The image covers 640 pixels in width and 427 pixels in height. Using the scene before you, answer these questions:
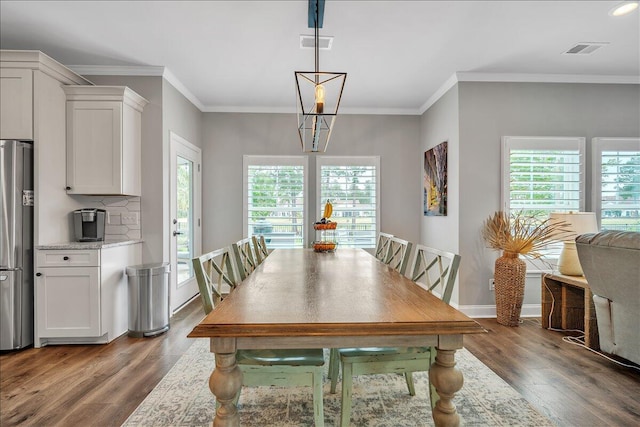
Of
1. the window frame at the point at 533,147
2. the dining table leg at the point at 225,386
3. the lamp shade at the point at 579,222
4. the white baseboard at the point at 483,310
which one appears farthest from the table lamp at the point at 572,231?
the dining table leg at the point at 225,386

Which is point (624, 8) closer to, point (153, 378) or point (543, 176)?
point (543, 176)

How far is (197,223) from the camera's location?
4801 millimetres

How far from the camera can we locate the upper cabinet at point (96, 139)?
3303 mm

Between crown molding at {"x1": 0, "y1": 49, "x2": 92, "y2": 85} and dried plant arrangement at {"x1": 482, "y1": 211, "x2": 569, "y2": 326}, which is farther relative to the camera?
dried plant arrangement at {"x1": 482, "y1": 211, "x2": 569, "y2": 326}

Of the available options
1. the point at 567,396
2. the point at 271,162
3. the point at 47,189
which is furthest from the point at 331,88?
the point at 567,396

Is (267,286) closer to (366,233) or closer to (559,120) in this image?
(366,233)

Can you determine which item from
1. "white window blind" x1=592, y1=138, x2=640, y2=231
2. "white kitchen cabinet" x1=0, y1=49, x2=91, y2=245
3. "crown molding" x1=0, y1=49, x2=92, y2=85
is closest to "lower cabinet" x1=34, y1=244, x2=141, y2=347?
"white kitchen cabinet" x1=0, y1=49, x2=91, y2=245

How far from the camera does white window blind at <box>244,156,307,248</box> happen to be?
5.01m

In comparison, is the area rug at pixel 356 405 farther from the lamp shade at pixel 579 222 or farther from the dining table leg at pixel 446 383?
the lamp shade at pixel 579 222

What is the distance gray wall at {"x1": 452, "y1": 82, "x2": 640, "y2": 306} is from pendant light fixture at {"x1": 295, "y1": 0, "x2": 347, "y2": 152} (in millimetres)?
1532

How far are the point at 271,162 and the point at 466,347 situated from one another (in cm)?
343

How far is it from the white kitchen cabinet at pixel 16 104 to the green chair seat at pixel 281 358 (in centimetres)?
284

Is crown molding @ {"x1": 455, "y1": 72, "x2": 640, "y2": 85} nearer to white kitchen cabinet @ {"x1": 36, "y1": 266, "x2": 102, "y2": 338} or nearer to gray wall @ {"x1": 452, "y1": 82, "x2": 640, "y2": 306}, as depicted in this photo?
gray wall @ {"x1": 452, "y1": 82, "x2": 640, "y2": 306}

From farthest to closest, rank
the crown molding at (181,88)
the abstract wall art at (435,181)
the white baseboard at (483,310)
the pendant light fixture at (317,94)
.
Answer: the abstract wall art at (435,181)
the white baseboard at (483,310)
the crown molding at (181,88)
the pendant light fixture at (317,94)
